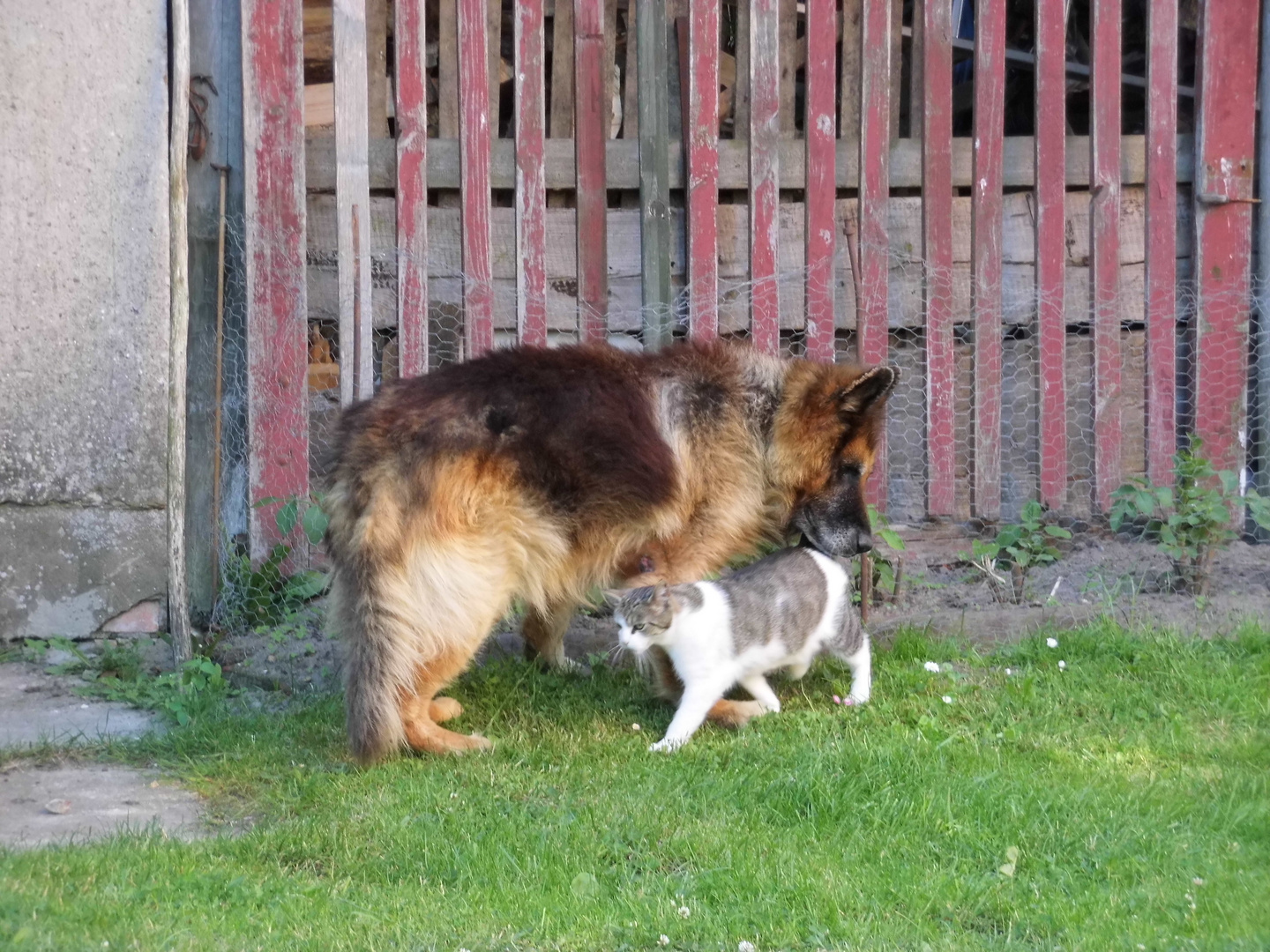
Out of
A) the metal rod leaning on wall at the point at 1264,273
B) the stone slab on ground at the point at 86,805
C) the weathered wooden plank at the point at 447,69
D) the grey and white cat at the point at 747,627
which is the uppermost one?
the weathered wooden plank at the point at 447,69

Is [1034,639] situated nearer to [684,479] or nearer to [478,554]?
[684,479]

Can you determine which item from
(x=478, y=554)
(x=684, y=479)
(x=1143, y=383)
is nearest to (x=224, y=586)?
(x=478, y=554)

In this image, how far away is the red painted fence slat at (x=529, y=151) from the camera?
6223 mm

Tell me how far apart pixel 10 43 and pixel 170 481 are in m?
Result: 2.11

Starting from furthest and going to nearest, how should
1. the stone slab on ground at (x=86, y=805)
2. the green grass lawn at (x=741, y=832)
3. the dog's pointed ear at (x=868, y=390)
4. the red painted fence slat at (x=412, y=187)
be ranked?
the red painted fence slat at (x=412, y=187) → the dog's pointed ear at (x=868, y=390) → the stone slab on ground at (x=86, y=805) → the green grass lawn at (x=741, y=832)

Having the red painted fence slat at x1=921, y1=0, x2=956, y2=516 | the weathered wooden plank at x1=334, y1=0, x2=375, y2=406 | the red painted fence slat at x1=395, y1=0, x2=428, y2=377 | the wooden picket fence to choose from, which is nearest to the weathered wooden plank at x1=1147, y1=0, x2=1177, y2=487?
the wooden picket fence

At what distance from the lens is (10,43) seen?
572cm

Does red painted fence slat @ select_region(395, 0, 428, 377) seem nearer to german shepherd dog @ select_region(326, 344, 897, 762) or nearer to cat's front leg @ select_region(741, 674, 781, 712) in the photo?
german shepherd dog @ select_region(326, 344, 897, 762)

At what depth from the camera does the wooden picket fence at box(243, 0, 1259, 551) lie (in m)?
6.14

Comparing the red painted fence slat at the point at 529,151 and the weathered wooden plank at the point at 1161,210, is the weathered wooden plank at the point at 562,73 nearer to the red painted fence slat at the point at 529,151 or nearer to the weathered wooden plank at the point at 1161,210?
the red painted fence slat at the point at 529,151

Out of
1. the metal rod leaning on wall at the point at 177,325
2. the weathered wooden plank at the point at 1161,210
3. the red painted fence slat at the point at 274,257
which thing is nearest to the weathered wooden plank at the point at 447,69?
the red painted fence slat at the point at 274,257

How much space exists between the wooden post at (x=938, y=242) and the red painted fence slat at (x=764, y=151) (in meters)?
0.77

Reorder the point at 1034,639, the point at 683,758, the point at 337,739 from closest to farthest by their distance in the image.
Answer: the point at 683,758, the point at 337,739, the point at 1034,639

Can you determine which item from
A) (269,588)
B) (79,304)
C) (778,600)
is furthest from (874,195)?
(79,304)
